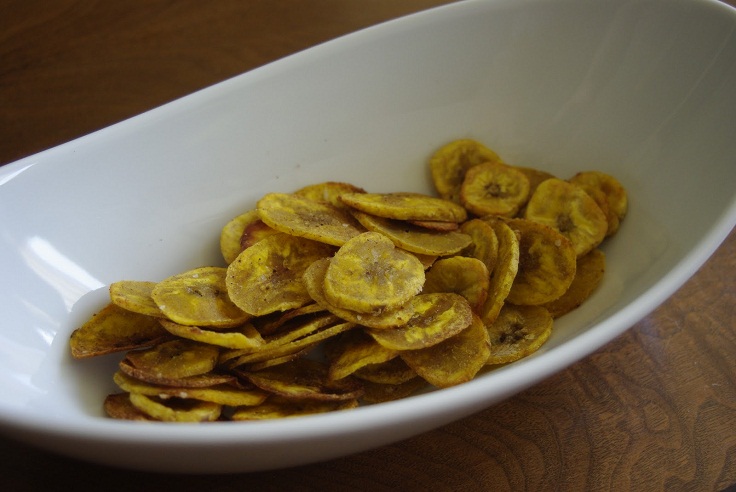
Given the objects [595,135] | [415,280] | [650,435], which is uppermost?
[595,135]

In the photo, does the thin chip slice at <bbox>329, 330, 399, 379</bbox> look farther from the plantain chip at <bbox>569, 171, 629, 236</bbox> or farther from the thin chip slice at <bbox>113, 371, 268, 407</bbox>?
the plantain chip at <bbox>569, 171, 629, 236</bbox>

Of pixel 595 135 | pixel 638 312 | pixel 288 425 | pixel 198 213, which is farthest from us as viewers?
pixel 595 135

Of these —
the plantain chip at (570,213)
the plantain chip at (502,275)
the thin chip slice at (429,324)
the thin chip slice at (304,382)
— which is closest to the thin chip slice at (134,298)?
the thin chip slice at (304,382)

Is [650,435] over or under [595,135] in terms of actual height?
under

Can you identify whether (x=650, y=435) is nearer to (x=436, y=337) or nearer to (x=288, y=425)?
(x=436, y=337)

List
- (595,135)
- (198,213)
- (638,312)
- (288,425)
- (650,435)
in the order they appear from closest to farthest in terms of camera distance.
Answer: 1. (288,425)
2. (638,312)
3. (650,435)
4. (198,213)
5. (595,135)

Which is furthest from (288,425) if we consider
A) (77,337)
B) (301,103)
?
(301,103)
